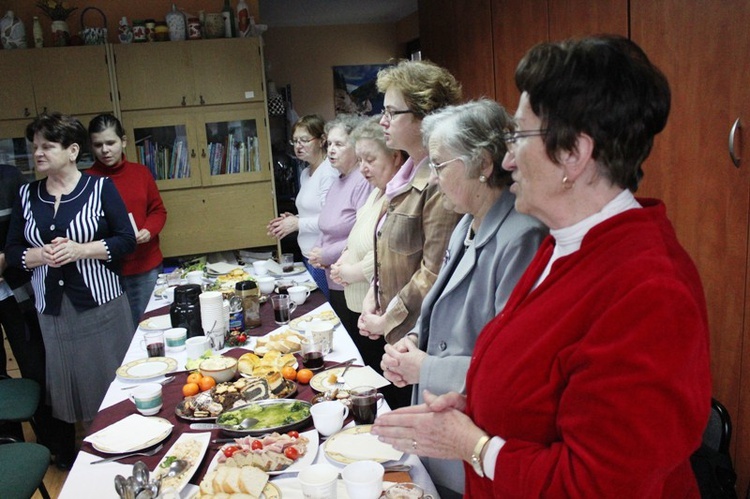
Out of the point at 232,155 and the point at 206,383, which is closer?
the point at 206,383

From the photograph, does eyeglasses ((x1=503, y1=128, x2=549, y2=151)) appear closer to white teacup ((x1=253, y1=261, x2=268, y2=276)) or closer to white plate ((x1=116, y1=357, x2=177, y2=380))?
white plate ((x1=116, y1=357, x2=177, y2=380))

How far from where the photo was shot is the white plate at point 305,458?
4.45ft

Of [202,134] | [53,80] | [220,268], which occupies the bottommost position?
[220,268]

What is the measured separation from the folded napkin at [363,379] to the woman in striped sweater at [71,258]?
1.57 meters

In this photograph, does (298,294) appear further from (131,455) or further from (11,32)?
(11,32)

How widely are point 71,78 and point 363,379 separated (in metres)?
3.68

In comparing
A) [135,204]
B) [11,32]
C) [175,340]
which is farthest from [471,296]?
[11,32]

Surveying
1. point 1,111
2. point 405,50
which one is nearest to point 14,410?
point 1,111

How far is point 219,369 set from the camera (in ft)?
6.16

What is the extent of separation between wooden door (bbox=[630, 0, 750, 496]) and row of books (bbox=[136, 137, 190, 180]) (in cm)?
344

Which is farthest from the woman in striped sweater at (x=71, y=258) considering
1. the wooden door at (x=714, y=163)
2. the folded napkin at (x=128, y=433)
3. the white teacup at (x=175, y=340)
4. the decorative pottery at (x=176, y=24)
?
the wooden door at (x=714, y=163)

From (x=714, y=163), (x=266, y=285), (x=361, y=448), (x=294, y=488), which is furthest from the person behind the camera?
(x=266, y=285)

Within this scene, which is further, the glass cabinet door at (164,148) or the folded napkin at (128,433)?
the glass cabinet door at (164,148)

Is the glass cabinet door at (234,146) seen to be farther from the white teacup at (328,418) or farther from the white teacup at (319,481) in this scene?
the white teacup at (319,481)
